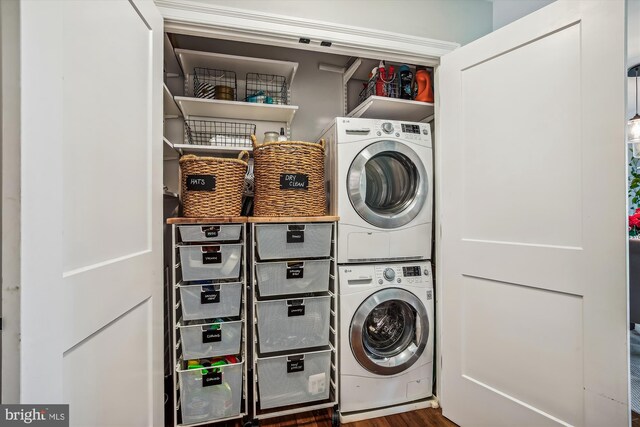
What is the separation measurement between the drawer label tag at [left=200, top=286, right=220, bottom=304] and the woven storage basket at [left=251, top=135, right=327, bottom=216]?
478mm

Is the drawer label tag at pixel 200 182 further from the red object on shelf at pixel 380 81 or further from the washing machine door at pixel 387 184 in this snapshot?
the red object on shelf at pixel 380 81

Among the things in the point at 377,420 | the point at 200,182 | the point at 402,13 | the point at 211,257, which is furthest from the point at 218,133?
the point at 377,420

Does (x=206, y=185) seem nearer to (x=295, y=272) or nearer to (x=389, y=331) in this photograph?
(x=295, y=272)

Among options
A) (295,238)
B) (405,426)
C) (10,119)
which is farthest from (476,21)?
(405,426)

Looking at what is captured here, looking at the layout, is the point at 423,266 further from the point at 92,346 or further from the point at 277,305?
the point at 92,346

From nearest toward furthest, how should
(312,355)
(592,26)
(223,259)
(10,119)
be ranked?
(10,119)
(592,26)
(223,259)
(312,355)

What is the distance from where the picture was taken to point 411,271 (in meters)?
1.74

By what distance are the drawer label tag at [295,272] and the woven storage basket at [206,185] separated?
456 millimetres

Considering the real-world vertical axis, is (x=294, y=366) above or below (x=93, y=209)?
below

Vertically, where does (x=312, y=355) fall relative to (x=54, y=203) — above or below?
below

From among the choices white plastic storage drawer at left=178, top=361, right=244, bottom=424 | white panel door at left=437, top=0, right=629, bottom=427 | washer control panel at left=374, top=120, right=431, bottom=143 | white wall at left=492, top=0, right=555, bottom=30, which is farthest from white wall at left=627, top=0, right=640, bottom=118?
white plastic storage drawer at left=178, top=361, right=244, bottom=424

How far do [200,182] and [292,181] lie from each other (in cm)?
47

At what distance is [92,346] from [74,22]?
0.82m

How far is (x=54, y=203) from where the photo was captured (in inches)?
22.9
